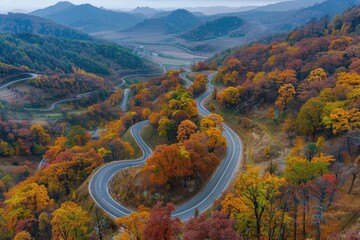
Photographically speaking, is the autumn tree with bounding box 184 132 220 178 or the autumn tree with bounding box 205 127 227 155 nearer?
the autumn tree with bounding box 184 132 220 178

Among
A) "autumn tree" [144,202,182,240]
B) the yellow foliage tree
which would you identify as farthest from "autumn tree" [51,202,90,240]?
the yellow foliage tree

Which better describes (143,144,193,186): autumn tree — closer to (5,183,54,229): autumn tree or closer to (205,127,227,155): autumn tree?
(205,127,227,155): autumn tree

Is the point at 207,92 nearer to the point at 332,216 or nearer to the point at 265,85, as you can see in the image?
the point at 265,85

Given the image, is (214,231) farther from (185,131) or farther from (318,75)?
(318,75)

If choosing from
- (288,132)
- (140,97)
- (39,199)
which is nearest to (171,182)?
(39,199)

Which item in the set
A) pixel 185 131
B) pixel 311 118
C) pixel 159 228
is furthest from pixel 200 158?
pixel 159 228

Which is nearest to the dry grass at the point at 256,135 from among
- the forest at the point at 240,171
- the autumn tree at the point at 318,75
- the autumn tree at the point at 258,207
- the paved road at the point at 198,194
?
the forest at the point at 240,171
